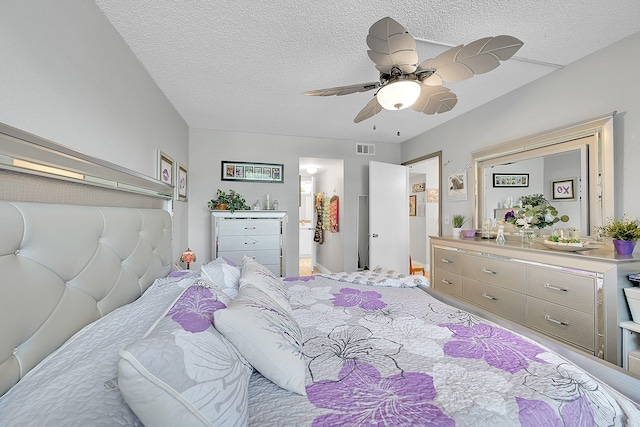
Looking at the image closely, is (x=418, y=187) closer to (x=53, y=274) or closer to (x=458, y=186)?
(x=458, y=186)

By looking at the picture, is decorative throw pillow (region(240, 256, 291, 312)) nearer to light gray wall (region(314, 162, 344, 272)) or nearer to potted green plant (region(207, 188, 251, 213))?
potted green plant (region(207, 188, 251, 213))

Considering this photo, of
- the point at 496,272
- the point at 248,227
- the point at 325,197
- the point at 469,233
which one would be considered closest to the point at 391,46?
the point at 496,272

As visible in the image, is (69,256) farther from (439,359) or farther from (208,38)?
(208,38)

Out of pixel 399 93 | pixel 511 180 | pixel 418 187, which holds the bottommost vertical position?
pixel 511 180

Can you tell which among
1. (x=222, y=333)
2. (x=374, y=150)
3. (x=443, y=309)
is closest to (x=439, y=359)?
(x=443, y=309)

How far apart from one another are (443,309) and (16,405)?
1.70 m

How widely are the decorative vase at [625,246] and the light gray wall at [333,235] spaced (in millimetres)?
3162

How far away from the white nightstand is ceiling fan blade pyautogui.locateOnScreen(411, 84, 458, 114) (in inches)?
67.8

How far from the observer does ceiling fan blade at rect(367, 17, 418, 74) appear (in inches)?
50.0

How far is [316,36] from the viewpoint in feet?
5.98

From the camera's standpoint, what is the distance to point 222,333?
87cm

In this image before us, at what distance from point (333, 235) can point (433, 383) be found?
415 cm

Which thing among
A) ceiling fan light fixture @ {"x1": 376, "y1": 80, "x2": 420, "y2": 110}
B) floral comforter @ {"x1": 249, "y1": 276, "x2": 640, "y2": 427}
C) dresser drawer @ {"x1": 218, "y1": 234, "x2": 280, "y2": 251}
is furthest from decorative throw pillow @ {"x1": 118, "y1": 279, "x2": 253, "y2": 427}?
dresser drawer @ {"x1": 218, "y1": 234, "x2": 280, "y2": 251}

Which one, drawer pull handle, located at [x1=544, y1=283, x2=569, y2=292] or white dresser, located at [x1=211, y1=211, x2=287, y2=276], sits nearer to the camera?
drawer pull handle, located at [x1=544, y1=283, x2=569, y2=292]
